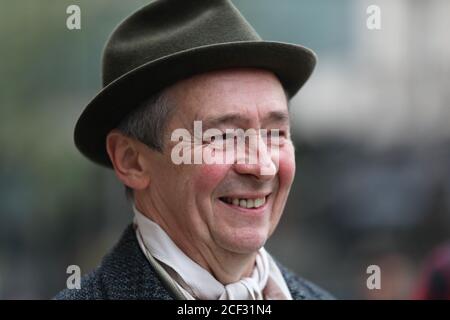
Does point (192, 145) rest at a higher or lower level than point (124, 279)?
higher

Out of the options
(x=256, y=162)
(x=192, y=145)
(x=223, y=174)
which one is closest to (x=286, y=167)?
(x=256, y=162)

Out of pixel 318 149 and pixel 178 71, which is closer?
pixel 178 71

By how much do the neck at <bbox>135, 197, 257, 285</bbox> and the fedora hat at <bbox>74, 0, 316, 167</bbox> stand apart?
0.47 m

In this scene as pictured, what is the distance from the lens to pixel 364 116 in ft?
27.4

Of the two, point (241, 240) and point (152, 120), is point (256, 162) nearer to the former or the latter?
point (241, 240)

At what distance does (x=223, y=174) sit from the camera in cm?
271

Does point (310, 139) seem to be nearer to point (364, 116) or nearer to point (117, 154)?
point (364, 116)

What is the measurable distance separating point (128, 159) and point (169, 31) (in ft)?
1.77

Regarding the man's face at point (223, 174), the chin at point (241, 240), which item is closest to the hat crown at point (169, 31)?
the man's face at point (223, 174)

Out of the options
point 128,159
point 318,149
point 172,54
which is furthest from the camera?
point 318,149

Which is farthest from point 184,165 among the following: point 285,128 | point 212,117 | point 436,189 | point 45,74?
point 436,189

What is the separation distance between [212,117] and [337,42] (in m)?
5.55

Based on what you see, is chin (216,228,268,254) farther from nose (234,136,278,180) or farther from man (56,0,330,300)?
nose (234,136,278,180)

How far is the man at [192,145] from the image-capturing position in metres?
2.73
